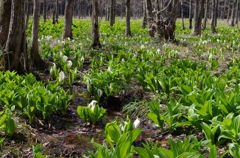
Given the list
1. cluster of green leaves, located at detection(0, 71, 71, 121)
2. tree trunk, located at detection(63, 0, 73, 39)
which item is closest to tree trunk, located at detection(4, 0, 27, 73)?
cluster of green leaves, located at detection(0, 71, 71, 121)

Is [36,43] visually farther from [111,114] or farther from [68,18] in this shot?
[68,18]

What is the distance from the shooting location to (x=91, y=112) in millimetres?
3381

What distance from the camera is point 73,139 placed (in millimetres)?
3160

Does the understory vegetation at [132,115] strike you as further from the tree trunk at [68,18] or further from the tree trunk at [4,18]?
the tree trunk at [68,18]

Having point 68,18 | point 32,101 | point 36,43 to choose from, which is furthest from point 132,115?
point 68,18

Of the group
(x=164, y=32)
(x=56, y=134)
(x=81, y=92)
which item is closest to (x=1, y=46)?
(x=81, y=92)

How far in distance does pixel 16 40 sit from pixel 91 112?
2.74 meters

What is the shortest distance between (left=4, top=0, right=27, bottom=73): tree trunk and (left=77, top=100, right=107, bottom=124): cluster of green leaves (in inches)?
98.2

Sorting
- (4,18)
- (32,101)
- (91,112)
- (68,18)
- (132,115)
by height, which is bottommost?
(132,115)

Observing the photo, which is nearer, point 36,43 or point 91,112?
point 91,112

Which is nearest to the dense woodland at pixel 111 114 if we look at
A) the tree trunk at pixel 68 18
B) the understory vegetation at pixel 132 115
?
the understory vegetation at pixel 132 115

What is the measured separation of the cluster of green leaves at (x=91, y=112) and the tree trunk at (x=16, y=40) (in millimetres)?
2495

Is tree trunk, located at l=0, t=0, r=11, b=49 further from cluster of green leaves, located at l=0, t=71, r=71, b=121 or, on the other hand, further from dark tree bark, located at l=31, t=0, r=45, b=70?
cluster of green leaves, located at l=0, t=71, r=71, b=121

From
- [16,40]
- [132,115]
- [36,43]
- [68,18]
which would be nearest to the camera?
[132,115]
